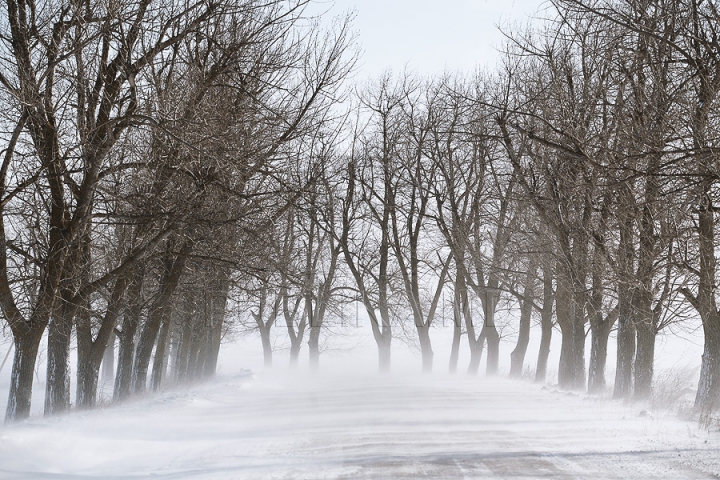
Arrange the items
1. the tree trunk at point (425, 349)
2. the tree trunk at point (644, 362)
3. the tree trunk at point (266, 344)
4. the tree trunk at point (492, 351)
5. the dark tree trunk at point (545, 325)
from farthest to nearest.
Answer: the tree trunk at point (266, 344)
the tree trunk at point (425, 349)
the tree trunk at point (492, 351)
the dark tree trunk at point (545, 325)
the tree trunk at point (644, 362)

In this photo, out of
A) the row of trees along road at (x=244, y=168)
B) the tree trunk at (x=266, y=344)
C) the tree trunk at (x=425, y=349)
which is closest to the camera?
the row of trees along road at (x=244, y=168)

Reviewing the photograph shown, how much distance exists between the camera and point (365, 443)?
840 cm

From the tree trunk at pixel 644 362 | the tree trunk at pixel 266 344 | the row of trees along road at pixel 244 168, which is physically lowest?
the tree trunk at pixel 266 344

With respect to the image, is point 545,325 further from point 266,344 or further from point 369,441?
point 266,344

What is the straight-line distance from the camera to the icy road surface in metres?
6.84

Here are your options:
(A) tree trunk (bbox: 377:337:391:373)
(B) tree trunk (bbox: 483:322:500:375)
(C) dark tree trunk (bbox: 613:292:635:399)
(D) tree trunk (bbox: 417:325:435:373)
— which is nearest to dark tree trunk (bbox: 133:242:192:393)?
(C) dark tree trunk (bbox: 613:292:635:399)

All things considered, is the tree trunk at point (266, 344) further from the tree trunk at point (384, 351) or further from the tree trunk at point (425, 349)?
Result: the tree trunk at point (425, 349)

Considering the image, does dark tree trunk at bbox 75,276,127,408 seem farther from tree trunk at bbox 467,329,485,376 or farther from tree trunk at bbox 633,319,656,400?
tree trunk at bbox 467,329,485,376

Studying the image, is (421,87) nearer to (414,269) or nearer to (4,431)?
(414,269)

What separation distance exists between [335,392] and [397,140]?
46.8 ft

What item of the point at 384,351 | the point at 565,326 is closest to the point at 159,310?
the point at 565,326

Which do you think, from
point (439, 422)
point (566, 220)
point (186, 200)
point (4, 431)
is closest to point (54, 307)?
point (186, 200)

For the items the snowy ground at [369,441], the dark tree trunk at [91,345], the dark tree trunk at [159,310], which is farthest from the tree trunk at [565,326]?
the dark tree trunk at [91,345]

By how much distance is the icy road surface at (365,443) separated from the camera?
22.4ft
